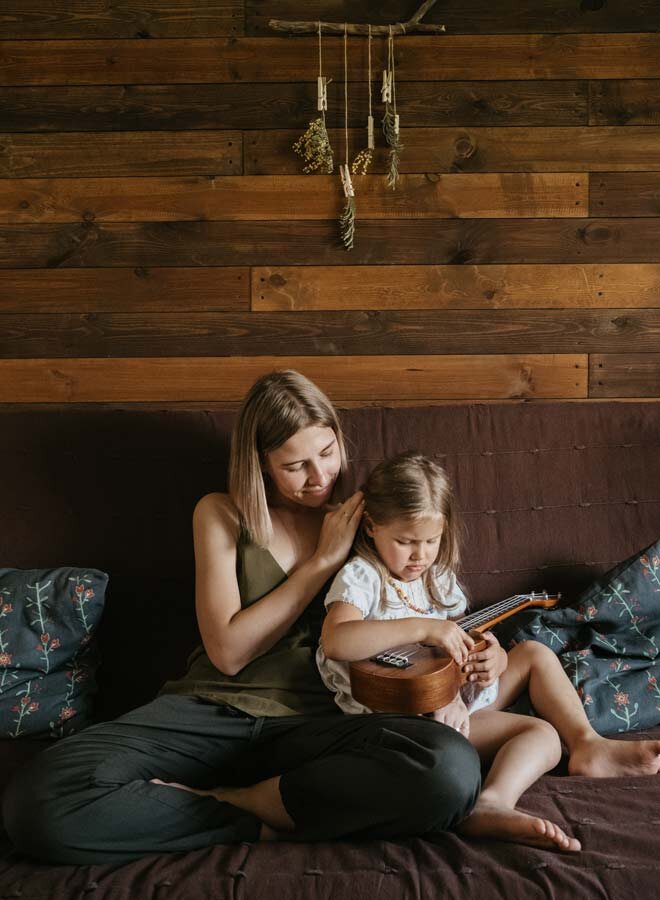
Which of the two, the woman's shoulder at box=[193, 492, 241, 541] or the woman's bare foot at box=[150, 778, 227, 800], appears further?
the woman's shoulder at box=[193, 492, 241, 541]

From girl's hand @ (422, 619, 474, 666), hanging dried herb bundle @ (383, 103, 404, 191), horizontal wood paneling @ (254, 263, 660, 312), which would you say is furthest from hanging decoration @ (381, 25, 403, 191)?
girl's hand @ (422, 619, 474, 666)

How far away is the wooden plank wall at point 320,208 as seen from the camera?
2.32 meters

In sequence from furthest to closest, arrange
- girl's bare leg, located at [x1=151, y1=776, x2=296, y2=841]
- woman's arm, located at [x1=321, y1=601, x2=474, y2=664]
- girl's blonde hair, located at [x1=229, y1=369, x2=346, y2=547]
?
girl's blonde hair, located at [x1=229, y1=369, x2=346, y2=547] → woman's arm, located at [x1=321, y1=601, x2=474, y2=664] → girl's bare leg, located at [x1=151, y1=776, x2=296, y2=841]

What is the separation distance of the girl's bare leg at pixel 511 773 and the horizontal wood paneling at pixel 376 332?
1027mm

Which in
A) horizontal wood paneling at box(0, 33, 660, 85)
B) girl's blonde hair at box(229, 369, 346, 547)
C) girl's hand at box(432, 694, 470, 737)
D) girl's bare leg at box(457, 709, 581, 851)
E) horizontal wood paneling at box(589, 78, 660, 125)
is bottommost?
girl's bare leg at box(457, 709, 581, 851)

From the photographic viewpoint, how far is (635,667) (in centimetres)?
184

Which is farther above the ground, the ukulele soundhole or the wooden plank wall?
the wooden plank wall

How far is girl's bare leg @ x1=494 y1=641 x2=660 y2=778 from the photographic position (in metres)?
1.59

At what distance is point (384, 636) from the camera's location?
62.3 inches

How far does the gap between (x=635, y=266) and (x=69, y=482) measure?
158 centimetres

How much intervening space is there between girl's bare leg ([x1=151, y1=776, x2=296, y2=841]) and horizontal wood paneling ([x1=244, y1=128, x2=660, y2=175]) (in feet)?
5.14

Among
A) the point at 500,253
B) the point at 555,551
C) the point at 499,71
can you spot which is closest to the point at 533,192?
the point at 500,253

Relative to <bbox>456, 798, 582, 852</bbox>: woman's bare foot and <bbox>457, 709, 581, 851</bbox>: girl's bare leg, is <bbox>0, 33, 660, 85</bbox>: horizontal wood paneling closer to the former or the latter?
<bbox>457, 709, 581, 851</bbox>: girl's bare leg

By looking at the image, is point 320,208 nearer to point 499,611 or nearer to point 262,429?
point 262,429
